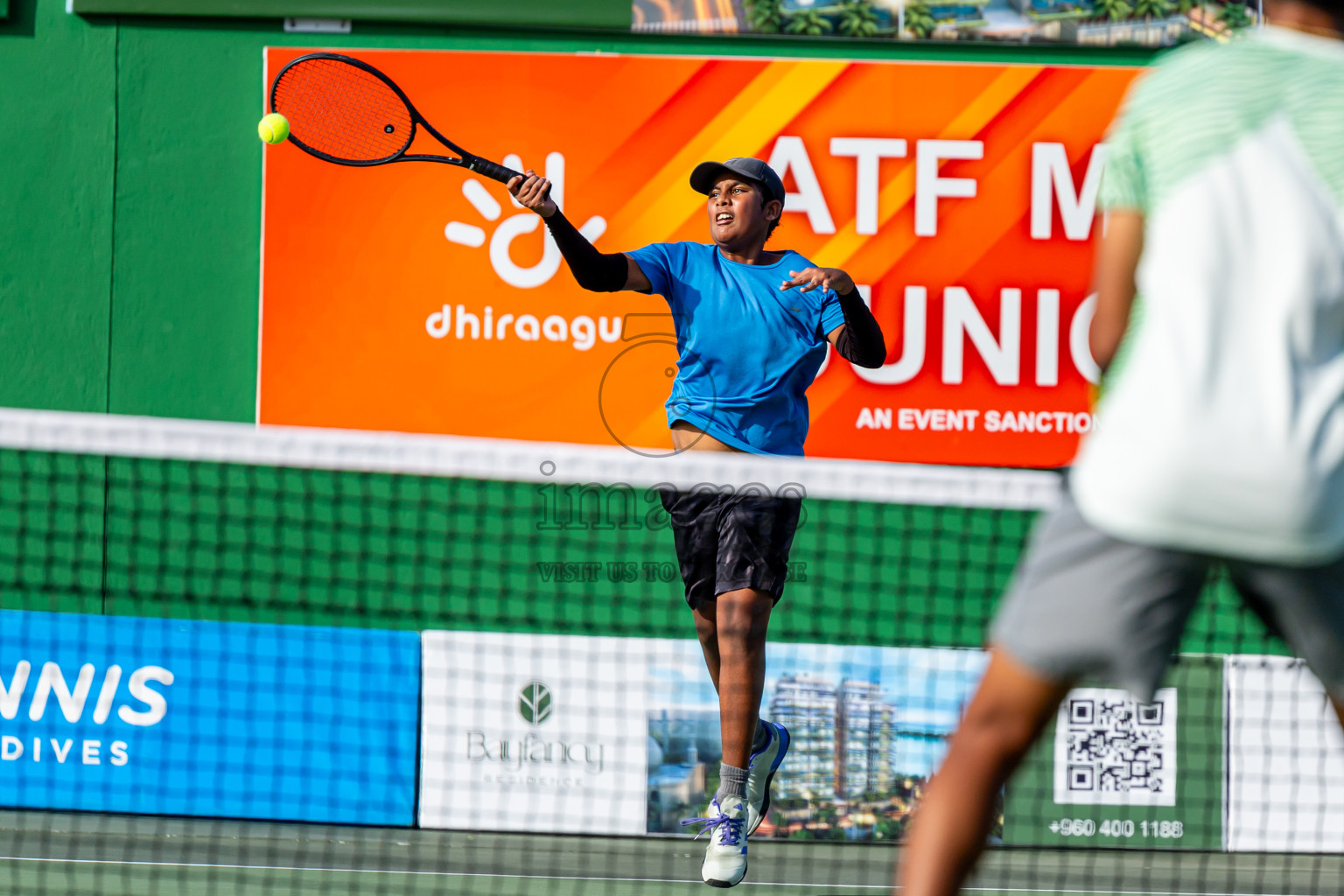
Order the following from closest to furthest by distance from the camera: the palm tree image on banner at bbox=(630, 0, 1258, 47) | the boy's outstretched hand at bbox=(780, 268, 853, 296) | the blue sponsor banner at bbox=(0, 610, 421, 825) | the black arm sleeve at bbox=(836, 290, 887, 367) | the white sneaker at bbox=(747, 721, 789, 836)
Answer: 1. the boy's outstretched hand at bbox=(780, 268, 853, 296)
2. the black arm sleeve at bbox=(836, 290, 887, 367)
3. the white sneaker at bbox=(747, 721, 789, 836)
4. the blue sponsor banner at bbox=(0, 610, 421, 825)
5. the palm tree image on banner at bbox=(630, 0, 1258, 47)

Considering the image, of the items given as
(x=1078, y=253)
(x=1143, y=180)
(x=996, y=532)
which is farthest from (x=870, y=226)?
(x=1143, y=180)

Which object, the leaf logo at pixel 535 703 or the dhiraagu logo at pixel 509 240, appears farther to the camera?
the dhiraagu logo at pixel 509 240

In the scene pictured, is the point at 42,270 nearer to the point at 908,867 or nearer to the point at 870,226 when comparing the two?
the point at 870,226

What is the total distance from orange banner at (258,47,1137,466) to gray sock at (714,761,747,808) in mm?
2790

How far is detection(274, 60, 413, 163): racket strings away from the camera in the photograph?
5922mm

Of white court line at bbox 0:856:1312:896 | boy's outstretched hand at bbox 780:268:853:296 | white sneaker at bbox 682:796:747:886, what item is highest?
boy's outstretched hand at bbox 780:268:853:296

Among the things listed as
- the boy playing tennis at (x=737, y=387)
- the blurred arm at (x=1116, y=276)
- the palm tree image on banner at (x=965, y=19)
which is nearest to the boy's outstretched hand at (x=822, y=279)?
the boy playing tennis at (x=737, y=387)

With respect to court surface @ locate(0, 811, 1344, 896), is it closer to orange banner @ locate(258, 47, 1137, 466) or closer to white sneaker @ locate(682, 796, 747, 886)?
white sneaker @ locate(682, 796, 747, 886)

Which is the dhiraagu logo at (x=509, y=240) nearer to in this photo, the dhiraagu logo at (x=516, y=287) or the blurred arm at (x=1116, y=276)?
the dhiraagu logo at (x=516, y=287)

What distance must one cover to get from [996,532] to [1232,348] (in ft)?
16.5

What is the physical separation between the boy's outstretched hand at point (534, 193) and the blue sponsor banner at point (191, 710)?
2732mm

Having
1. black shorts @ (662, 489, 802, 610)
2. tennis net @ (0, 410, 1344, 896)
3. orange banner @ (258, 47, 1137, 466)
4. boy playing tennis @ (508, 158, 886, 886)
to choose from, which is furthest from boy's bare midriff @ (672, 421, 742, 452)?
orange banner @ (258, 47, 1137, 466)

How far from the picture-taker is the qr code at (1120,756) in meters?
5.86

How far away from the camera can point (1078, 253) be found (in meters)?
6.47
